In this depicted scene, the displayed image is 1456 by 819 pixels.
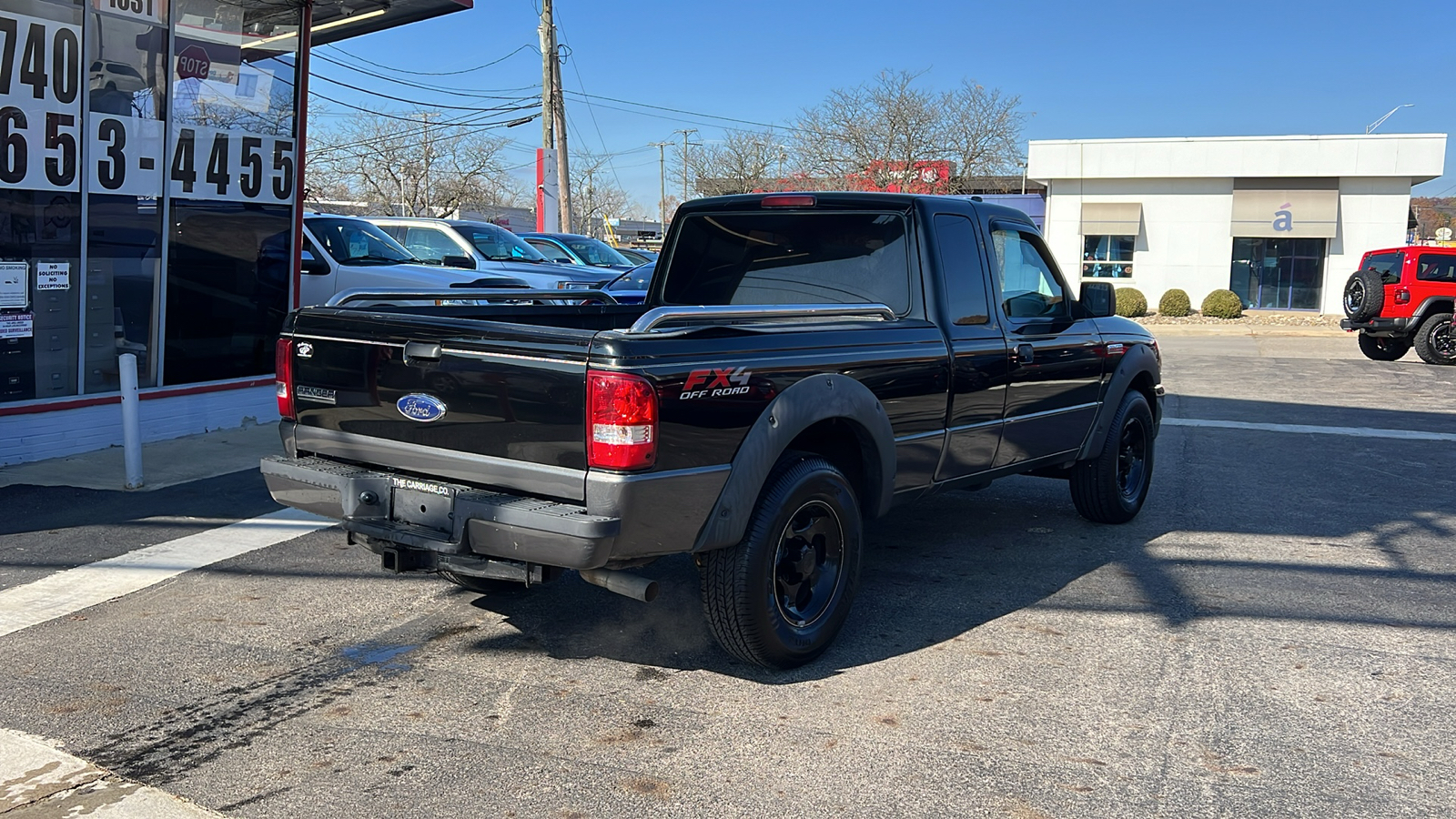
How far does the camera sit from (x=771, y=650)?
4500 millimetres

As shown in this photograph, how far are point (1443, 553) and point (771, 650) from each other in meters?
4.61

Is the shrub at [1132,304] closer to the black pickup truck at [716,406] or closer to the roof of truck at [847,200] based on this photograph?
the black pickup truck at [716,406]

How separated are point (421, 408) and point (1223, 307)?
103 ft

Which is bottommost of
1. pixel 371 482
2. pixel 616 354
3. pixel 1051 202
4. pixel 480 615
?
pixel 480 615

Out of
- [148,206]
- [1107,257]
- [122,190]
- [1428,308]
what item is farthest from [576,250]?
[1107,257]

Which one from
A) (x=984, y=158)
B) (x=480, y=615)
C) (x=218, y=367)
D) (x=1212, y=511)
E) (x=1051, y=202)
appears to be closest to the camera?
(x=480, y=615)

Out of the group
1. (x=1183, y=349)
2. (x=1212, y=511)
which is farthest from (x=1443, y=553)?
(x=1183, y=349)

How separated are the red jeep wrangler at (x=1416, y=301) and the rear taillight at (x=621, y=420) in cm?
1911

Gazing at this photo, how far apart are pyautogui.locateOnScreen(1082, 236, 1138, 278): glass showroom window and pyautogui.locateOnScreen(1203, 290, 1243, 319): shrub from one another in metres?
5.84

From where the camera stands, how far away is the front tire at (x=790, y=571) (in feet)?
14.3

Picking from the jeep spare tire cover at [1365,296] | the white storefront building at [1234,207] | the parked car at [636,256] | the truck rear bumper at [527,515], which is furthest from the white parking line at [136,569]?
the white storefront building at [1234,207]

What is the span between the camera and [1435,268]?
1953cm

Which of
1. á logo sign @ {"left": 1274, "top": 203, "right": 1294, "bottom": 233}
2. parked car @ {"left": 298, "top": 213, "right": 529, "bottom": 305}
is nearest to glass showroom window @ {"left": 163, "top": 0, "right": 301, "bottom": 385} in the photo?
parked car @ {"left": 298, "top": 213, "right": 529, "bottom": 305}

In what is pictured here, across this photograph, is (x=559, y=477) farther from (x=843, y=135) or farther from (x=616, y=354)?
(x=843, y=135)
